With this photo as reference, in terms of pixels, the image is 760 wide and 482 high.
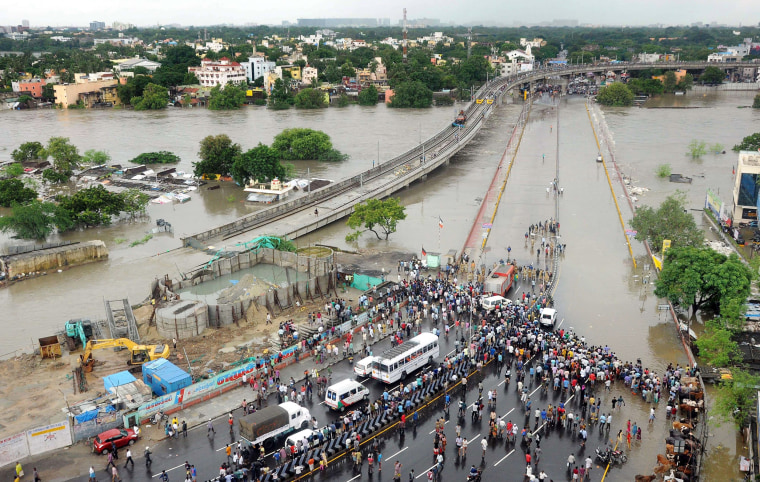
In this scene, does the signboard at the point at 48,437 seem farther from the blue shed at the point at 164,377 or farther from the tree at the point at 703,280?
the tree at the point at 703,280

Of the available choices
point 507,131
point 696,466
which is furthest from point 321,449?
point 507,131

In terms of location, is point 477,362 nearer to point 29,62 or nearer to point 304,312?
point 304,312

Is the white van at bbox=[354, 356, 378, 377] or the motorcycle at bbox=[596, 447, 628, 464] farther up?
the white van at bbox=[354, 356, 378, 377]

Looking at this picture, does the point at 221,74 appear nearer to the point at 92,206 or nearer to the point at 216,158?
the point at 216,158

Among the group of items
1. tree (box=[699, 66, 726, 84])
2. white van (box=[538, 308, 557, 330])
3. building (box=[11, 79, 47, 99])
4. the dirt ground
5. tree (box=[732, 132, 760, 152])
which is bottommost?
the dirt ground

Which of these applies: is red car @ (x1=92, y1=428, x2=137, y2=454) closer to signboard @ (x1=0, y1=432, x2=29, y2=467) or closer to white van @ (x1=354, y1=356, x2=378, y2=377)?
signboard @ (x1=0, y1=432, x2=29, y2=467)

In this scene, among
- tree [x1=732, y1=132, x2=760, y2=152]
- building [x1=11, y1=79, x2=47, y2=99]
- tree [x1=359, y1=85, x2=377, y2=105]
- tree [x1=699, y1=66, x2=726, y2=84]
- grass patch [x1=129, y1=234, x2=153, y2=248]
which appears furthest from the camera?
tree [x1=699, y1=66, x2=726, y2=84]

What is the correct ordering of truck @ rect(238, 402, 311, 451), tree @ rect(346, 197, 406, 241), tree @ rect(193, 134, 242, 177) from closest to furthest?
truck @ rect(238, 402, 311, 451), tree @ rect(346, 197, 406, 241), tree @ rect(193, 134, 242, 177)

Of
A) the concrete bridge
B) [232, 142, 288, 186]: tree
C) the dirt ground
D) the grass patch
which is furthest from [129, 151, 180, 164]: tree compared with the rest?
the dirt ground

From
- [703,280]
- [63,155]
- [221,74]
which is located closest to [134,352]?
[703,280]
